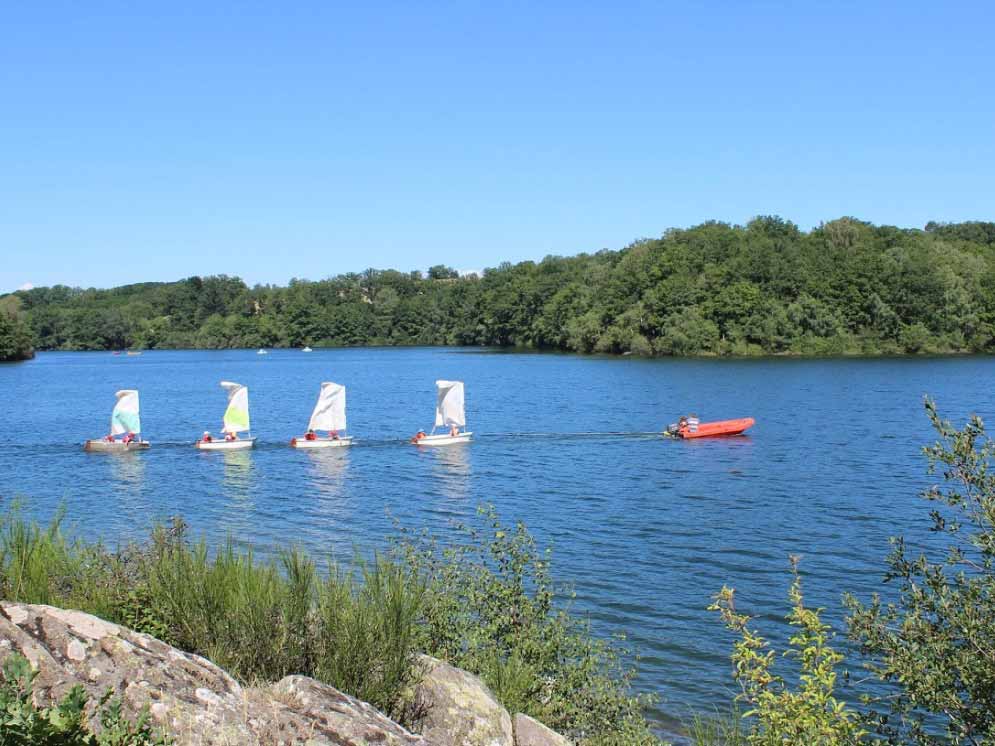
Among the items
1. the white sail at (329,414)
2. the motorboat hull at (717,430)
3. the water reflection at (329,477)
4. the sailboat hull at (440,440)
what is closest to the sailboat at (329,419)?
the white sail at (329,414)

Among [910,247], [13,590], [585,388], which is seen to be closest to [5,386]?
[585,388]

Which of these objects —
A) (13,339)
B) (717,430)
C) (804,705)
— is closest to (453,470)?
(717,430)

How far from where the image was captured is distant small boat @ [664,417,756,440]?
151ft

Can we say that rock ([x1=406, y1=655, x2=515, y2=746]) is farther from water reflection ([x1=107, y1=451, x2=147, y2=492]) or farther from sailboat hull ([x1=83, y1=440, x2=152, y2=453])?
sailboat hull ([x1=83, y1=440, x2=152, y2=453])

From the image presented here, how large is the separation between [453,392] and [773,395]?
31.9m

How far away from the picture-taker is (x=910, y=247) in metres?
126

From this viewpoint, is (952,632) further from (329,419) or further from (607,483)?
(329,419)

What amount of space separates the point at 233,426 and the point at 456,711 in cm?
3932

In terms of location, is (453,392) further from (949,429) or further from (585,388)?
(949,429)

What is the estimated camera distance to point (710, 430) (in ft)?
151

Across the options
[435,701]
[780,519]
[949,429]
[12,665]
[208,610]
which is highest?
[949,429]

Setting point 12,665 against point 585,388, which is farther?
point 585,388

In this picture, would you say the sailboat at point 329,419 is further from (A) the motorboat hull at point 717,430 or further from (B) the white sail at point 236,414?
(A) the motorboat hull at point 717,430

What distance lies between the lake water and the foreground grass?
3.65m
